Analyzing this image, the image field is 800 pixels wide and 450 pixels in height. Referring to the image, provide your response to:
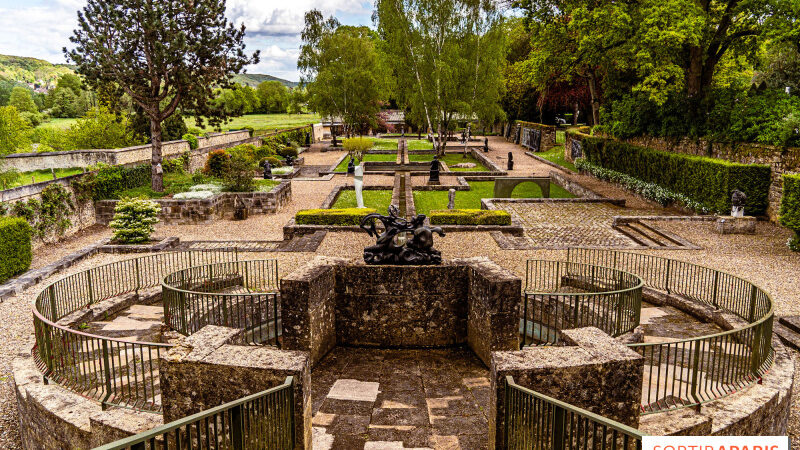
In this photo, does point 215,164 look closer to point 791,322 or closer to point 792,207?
point 792,207

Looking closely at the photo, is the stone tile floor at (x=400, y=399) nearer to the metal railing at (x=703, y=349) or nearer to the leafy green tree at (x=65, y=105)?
the metal railing at (x=703, y=349)

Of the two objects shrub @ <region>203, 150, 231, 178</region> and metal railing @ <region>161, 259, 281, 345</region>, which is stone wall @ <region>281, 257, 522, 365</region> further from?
shrub @ <region>203, 150, 231, 178</region>

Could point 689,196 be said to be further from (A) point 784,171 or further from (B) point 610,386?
(B) point 610,386

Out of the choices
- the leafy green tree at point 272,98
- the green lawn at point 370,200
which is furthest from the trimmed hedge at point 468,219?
the leafy green tree at point 272,98

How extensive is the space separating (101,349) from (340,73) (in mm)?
40987

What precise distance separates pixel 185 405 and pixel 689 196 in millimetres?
20538

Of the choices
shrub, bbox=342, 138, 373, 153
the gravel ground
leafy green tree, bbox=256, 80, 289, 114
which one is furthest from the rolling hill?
the gravel ground

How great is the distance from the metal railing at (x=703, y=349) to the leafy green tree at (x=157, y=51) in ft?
58.9

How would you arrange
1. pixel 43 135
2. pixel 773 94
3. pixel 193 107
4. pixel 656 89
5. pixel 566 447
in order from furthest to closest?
1. pixel 43 135
2. pixel 193 107
3. pixel 656 89
4. pixel 773 94
5. pixel 566 447

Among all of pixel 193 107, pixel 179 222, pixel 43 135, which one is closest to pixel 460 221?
pixel 179 222

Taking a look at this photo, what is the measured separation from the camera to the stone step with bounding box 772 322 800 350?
8672mm

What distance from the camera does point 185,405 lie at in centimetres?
491

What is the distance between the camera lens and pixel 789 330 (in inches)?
362

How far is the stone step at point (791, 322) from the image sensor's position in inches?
360
